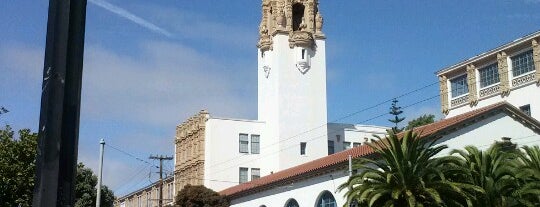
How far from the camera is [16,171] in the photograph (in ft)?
121

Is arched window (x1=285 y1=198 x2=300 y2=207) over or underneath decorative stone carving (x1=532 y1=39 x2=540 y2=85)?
underneath

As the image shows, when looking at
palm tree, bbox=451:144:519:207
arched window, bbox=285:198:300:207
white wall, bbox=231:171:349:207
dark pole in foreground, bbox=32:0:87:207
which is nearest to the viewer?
dark pole in foreground, bbox=32:0:87:207

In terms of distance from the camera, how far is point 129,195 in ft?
331

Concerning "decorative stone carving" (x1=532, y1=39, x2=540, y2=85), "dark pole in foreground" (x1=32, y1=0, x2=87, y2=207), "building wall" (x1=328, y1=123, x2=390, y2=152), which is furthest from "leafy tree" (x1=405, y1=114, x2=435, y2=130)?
"dark pole in foreground" (x1=32, y1=0, x2=87, y2=207)

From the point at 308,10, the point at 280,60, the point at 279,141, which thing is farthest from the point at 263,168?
the point at 308,10

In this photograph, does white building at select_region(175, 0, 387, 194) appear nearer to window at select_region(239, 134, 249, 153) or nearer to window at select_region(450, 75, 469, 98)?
window at select_region(239, 134, 249, 153)

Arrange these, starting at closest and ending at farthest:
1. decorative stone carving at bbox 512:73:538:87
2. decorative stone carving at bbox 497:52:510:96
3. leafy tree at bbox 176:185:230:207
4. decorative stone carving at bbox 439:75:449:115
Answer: leafy tree at bbox 176:185:230:207
decorative stone carving at bbox 512:73:538:87
decorative stone carving at bbox 497:52:510:96
decorative stone carving at bbox 439:75:449:115

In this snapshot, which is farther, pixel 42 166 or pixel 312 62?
pixel 312 62

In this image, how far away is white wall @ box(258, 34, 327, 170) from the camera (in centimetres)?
7194

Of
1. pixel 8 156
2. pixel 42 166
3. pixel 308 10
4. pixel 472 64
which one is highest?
pixel 308 10

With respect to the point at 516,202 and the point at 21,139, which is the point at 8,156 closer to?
the point at 21,139

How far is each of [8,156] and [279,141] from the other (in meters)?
36.8

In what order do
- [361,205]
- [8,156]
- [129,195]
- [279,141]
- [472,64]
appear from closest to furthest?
[361,205], [8,156], [472,64], [279,141], [129,195]

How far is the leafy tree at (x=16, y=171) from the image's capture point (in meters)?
36.8
